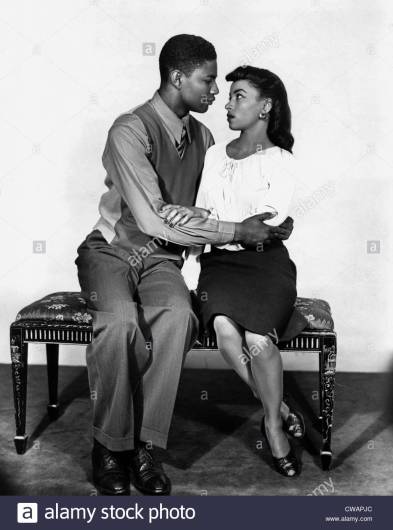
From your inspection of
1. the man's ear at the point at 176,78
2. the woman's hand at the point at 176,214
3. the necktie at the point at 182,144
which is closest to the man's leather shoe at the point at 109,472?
the woman's hand at the point at 176,214

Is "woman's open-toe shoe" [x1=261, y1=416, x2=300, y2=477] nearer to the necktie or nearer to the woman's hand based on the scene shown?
the woman's hand

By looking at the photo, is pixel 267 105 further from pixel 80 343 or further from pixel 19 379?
pixel 19 379

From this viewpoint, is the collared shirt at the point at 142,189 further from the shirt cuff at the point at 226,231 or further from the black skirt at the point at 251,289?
the black skirt at the point at 251,289

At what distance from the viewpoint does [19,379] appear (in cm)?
310

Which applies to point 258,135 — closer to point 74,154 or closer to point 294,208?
point 294,208

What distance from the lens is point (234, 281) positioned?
117 inches

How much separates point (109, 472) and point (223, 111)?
6.66 ft

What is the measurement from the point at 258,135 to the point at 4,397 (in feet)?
5.60

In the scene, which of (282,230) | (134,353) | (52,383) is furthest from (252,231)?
(52,383)

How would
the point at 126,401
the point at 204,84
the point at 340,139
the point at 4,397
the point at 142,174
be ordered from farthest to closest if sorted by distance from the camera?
1. the point at 340,139
2. the point at 4,397
3. the point at 204,84
4. the point at 142,174
5. the point at 126,401

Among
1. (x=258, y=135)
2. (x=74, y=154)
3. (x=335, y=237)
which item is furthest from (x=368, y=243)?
(x=74, y=154)

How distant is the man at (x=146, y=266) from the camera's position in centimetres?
278

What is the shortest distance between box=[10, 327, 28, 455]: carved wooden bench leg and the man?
0.33 m

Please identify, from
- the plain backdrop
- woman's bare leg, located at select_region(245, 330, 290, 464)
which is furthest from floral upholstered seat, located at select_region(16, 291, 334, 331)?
the plain backdrop
